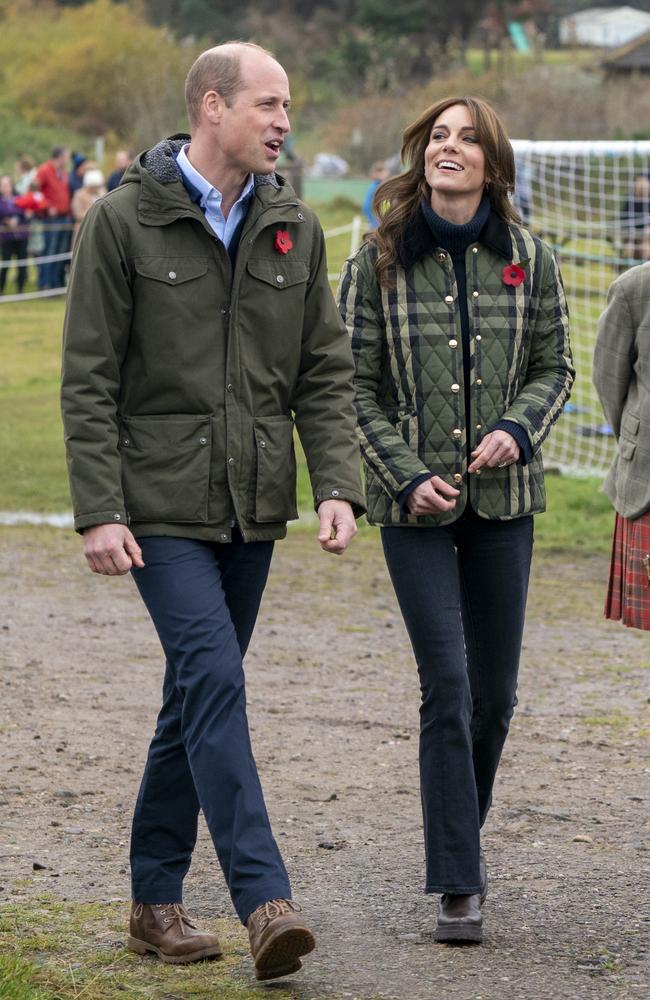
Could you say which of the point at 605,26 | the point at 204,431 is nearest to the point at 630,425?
the point at 204,431

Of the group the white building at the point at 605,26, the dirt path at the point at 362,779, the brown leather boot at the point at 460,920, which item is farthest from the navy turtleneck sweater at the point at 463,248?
the white building at the point at 605,26

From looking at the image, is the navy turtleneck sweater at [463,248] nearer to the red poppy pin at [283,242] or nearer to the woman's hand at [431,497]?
the woman's hand at [431,497]

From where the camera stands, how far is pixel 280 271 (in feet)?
13.4

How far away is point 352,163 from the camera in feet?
149

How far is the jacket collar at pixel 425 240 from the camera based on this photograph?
4.41 meters

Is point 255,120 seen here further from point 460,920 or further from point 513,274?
point 460,920

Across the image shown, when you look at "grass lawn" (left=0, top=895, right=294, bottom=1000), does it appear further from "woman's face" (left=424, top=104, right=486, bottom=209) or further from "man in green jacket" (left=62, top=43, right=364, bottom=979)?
"woman's face" (left=424, top=104, right=486, bottom=209)

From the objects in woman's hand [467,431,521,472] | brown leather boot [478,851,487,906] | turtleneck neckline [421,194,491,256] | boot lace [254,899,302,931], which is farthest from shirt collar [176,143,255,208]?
brown leather boot [478,851,487,906]

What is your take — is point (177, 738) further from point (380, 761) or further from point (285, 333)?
point (380, 761)

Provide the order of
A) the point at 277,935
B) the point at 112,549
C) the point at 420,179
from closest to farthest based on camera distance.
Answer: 1. the point at 277,935
2. the point at 112,549
3. the point at 420,179

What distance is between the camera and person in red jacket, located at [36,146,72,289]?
26.5 metres

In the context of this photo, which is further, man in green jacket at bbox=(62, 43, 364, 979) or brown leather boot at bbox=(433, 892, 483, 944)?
brown leather boot at bbox=(433, 892, 483, 944)

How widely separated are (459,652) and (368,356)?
0.79m

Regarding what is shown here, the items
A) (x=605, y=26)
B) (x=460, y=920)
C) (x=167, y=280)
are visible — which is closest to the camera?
(x=167, y=280)
